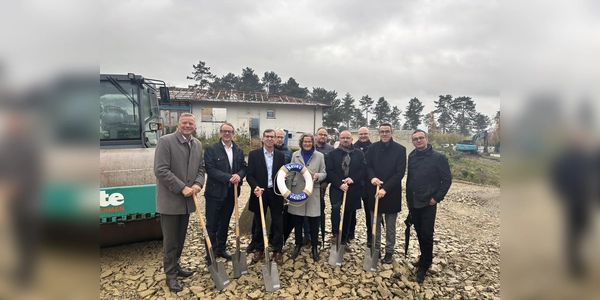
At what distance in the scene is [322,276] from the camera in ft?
11.8

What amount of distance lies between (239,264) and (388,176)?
2.42m

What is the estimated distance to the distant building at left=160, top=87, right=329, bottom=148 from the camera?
20.9 meters

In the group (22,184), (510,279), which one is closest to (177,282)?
(22,184)

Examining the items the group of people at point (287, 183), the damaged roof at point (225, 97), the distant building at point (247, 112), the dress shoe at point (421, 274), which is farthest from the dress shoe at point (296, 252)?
the damaged roof at point (225, 97)

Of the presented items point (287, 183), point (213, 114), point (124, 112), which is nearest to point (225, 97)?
point (213, 114)

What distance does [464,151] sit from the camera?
2183cm

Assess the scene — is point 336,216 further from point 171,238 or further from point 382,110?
point 382,110

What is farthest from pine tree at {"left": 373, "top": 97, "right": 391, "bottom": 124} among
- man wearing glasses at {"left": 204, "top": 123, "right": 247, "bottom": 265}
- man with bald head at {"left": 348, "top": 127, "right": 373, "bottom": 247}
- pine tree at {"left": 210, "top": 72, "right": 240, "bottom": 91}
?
man wearing glasses at {"left": 204, "top": 123, "right": 247, "bottom": 265}

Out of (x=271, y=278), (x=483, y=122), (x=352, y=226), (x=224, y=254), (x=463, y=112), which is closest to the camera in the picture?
(x=271, y=278)

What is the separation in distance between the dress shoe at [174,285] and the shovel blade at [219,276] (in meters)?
0.38

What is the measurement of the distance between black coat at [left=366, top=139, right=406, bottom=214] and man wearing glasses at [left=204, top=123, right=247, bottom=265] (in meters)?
1.96

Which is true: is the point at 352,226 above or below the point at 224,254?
above

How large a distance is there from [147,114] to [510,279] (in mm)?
4944

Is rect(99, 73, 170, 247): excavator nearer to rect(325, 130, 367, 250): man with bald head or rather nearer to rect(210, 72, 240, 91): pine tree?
rect(325, 130, 367, 250): man with bald head
